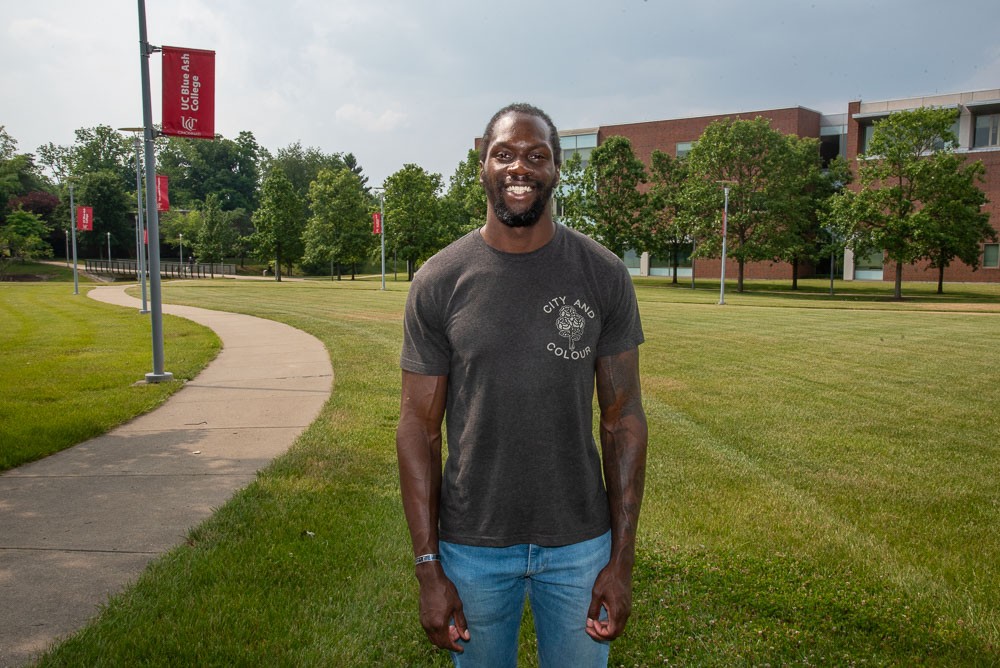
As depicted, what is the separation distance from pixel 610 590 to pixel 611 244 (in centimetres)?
4980

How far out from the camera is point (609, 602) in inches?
81.4

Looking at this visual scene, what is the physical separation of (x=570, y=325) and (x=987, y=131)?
2365 inches

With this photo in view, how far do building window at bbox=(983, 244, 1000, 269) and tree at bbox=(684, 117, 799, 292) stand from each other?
49.5 feet

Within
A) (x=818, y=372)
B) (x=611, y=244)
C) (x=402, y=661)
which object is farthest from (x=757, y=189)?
(x=402, y=661)

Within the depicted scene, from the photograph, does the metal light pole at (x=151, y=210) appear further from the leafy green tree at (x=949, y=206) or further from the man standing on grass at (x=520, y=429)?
the leafy green tree at (x=949, y=206)

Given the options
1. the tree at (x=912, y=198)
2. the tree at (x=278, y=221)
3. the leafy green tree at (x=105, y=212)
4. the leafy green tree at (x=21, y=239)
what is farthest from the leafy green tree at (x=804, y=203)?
the leafy green tree at (x=105, y=212)

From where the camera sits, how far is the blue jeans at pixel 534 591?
2.09 meters

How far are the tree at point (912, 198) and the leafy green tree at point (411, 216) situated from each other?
93.4 feet

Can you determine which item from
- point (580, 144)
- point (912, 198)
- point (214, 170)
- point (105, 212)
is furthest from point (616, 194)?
point (214, 170)

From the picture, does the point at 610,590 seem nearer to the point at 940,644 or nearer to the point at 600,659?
Result: the point at 600,659

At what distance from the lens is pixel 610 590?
208 centimetres

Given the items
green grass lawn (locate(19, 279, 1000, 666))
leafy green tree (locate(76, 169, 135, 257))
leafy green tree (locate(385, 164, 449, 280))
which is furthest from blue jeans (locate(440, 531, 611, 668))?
leafy green tree (locate(76, 169, 135, 257))

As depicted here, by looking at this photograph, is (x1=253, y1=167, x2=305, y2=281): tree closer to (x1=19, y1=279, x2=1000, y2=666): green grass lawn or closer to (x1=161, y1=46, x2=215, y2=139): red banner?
(x1=161, y1=46, x2=215, y2=139): red banner

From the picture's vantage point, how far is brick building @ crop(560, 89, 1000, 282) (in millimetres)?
49281
